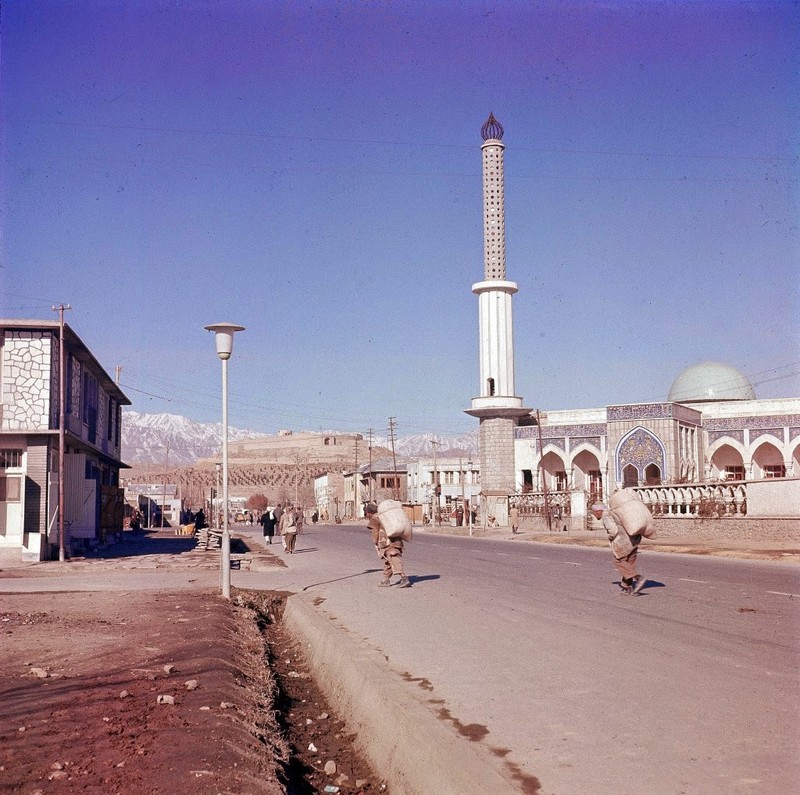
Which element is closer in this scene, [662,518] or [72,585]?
[72,585]

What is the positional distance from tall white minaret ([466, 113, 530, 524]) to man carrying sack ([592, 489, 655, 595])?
46.2 metres

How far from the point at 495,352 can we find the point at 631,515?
1979 inches

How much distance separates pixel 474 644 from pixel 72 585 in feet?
35.1

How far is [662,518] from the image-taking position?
33375mm

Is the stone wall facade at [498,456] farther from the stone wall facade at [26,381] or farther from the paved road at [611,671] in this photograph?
the paved road at [611,671]

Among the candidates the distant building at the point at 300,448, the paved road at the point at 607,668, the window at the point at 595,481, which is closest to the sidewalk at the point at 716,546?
the paved road at the point at 607,668

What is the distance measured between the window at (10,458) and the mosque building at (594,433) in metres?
27.5

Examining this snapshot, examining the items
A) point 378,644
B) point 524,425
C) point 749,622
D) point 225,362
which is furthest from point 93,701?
point 524,425

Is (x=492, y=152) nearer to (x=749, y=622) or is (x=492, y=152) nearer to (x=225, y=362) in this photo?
(x=225, y=362)

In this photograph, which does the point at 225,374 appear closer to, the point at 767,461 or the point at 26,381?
the point at 26,381

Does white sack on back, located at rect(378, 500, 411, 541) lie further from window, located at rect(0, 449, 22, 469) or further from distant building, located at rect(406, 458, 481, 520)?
distant building, located at rect(406, 458, 481, 520)

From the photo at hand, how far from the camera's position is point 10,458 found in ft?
78.3

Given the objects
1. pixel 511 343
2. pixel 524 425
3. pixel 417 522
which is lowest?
pixel 417 522

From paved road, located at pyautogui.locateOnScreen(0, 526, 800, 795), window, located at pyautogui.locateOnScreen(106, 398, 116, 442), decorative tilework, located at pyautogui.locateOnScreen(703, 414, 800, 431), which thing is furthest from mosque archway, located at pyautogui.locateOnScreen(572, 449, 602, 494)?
paved road, located at pyautogui.locateOnScreen(0, 526, 800, 795)
